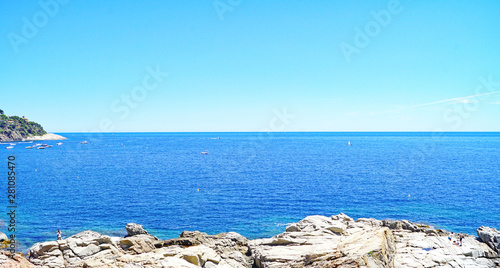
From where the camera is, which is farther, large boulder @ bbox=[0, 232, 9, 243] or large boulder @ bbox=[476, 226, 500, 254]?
large boulder @ bbox=[0, 232, 9, 243]

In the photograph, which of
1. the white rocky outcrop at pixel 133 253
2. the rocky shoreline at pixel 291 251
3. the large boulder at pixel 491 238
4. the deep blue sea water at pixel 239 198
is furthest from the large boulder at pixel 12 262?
the large boulder at pixel 491 238

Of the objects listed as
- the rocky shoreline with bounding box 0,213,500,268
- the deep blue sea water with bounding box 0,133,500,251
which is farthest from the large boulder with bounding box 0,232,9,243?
the rocky shoreline with bounding box 0,213,500,268

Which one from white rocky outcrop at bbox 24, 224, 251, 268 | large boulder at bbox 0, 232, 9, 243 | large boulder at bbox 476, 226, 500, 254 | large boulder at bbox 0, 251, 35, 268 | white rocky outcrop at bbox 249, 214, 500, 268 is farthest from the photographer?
large boulder at bbox 0, 232, 9, 243

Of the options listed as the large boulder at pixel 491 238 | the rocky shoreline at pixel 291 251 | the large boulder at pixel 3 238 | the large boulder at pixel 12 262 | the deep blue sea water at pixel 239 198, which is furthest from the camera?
the deep blue sea water at pixel 239 198

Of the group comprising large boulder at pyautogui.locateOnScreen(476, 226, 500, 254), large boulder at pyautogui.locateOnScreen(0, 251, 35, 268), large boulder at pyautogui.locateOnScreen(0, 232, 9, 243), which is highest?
large boulder at pyautogui.locateOnScreen(476, 226, 500, 254)

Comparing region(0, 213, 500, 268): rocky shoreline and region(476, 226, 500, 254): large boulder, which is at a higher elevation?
region(476, 226, 500, 254): large boulder

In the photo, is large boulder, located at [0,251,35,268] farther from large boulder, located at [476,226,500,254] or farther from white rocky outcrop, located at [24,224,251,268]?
large boulder, located at [476,226,500,254]

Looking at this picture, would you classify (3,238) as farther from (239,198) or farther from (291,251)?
(239,198)

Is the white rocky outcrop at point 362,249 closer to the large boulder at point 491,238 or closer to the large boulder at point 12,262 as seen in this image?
the large boulder at point 491,238

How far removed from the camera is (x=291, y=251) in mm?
29344

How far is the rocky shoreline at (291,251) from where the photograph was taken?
24609mm

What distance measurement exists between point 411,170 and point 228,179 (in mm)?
58541

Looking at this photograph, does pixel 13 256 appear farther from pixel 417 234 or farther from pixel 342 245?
pixel 417 234

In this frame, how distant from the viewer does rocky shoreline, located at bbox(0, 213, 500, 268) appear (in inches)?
969
